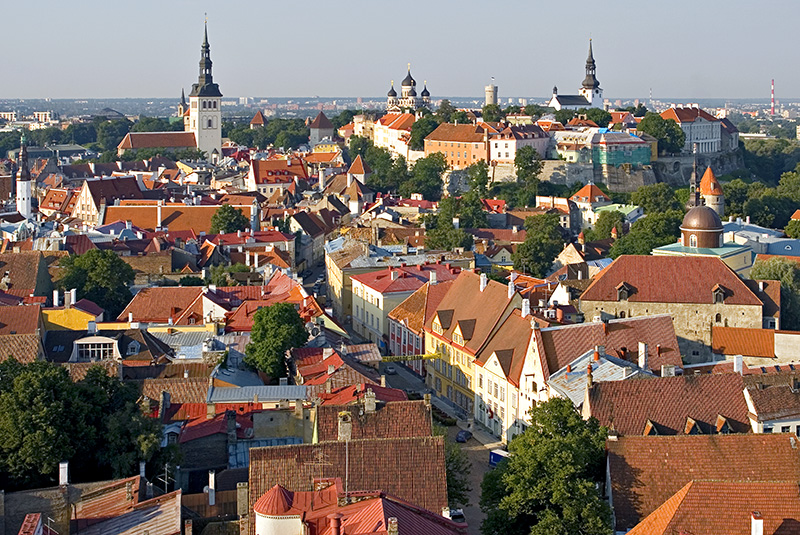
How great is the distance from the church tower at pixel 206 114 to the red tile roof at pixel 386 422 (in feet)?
325

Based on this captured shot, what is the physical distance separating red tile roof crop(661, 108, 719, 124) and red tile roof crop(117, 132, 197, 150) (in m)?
48.1

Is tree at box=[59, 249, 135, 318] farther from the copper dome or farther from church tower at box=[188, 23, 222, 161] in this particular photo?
church tower at box=[188, 23, 222, 161]

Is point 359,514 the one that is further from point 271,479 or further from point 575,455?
point 575,455

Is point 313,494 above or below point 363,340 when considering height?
above

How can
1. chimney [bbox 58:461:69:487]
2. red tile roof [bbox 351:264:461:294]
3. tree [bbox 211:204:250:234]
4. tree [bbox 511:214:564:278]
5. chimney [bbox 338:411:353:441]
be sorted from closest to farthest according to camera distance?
chimney [bbox 58:461:69:487], chimney [bbox 338:411:353:441], red tile roof [bbox 351:264:461:294], tree [bbox 511:214:564:278], tree [bbox 211:204:250:234]

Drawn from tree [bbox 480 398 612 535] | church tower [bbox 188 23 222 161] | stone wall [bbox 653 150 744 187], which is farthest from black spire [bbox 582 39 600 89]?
tree [bbox 480 398 612 535]

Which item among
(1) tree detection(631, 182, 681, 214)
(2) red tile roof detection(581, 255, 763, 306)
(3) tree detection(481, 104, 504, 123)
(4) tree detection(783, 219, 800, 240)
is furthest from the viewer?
(3) tree detection(481, 104, 504, 123)

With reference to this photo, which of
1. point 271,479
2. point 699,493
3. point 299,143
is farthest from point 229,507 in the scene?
point 299,143

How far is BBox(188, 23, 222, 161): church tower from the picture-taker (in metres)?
121

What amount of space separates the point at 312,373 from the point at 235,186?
63556mm

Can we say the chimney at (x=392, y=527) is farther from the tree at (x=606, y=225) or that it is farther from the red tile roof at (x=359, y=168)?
the red tile roof at (x=359, y=168)

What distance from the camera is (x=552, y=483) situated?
21.8 metres

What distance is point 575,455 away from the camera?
22.1 metres

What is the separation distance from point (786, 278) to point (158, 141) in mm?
83451
